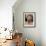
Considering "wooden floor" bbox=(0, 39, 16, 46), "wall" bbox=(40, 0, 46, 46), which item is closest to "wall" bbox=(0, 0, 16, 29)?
"wooden floor" bbox=(0, 39, 16, 46)

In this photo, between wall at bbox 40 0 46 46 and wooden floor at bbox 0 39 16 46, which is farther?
wall at bbox 40 0 46 46

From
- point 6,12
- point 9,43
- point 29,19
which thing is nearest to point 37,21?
point 29,19

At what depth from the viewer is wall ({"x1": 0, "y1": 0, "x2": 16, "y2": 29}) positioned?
383 centimetres

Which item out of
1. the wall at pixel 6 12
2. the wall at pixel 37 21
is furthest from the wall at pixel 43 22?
the wall at pixel 6 12

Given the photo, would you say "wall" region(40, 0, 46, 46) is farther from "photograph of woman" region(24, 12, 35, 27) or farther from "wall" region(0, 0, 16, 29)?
"wall" region(0, 0, 16, 29)

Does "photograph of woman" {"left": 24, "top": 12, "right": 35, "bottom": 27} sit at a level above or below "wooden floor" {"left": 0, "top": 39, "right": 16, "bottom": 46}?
above

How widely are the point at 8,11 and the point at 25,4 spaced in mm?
1230

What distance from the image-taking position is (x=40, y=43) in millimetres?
4816

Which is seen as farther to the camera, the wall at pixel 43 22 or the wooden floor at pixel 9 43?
the wall at pixel 43 22

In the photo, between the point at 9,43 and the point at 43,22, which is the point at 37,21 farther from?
the point at 9,43

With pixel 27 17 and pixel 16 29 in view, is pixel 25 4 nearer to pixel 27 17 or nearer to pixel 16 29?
pixel 27 17

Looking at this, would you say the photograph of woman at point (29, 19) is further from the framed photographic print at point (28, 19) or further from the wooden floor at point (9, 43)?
the wooden floor at point (9, 43)

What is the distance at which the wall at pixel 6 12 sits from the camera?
12.6 feet

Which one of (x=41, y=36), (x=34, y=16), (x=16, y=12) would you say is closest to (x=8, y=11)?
(x=16, y=12)
